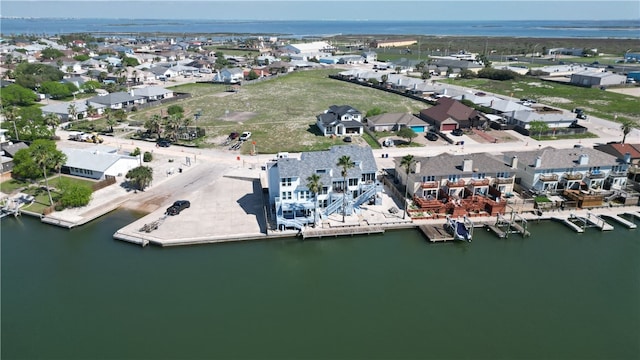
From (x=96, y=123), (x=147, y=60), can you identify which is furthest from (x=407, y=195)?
(x=147, y=60)

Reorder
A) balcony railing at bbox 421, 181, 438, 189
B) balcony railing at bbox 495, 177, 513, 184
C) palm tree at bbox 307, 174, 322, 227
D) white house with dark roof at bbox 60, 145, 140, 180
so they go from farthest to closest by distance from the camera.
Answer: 1. white house with dark roof at bbox 60, 145, 140, 180
2. balcony railing at bbox 495, 177, 513, 184
3. balcony railing at bbox 421, 181, 438, 189
4. palm tree at bbox 307, 174, 322, 227

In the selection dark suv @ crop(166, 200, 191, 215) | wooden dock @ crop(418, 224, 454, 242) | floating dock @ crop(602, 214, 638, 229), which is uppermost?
dark suv @ crop(166, 200, 191, 215)

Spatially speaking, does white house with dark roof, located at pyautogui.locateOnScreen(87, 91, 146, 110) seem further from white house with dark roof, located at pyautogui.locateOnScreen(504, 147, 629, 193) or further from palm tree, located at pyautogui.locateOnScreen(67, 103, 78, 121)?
white house with dark roof, located at pyautogui.locateOnScreen(504, 147, 629, 193)

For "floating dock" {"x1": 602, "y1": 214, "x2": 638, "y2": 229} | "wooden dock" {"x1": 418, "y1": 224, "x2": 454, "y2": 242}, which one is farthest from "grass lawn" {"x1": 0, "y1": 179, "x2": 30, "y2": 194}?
"floating dock" {"x1": 602, "y1": 214, "x2": 638, "y2": 229}

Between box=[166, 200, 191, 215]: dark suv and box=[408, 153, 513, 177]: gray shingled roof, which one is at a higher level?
box=[408, 153, 513, 177]: gray shingled roof

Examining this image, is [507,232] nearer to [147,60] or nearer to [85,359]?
[85,359]

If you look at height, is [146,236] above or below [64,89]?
below

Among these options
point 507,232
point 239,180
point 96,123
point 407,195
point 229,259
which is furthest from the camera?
point 96,123
